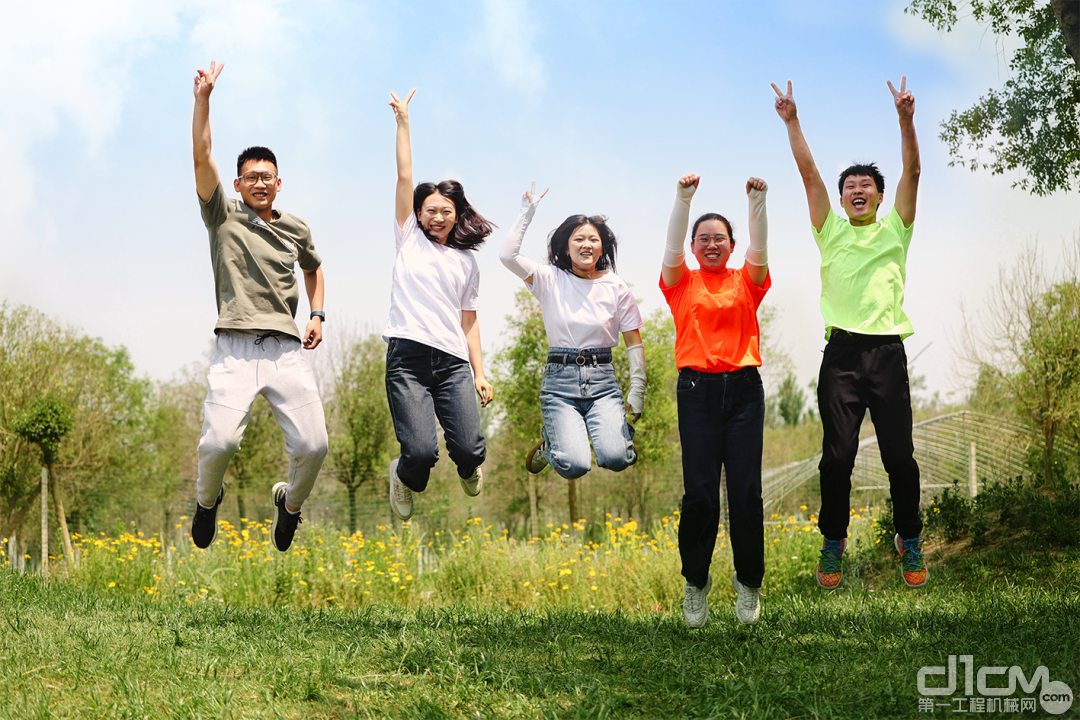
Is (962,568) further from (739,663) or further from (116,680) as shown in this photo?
(116,680)

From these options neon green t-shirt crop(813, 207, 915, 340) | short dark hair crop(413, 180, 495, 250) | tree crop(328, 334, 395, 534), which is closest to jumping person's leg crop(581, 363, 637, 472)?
short dark hair crop(413, 180, 495, 250)

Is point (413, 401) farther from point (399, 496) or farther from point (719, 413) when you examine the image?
point (719, 413)

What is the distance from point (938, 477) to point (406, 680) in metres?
16.0

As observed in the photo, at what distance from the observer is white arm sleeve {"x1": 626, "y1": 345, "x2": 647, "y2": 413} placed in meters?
5.33

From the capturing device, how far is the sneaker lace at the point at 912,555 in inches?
191

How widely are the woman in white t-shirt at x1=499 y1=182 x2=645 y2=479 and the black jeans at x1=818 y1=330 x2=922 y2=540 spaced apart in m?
1.17

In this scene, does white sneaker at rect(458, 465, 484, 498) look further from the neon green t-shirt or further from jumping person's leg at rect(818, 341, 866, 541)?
the neon green t-shirt

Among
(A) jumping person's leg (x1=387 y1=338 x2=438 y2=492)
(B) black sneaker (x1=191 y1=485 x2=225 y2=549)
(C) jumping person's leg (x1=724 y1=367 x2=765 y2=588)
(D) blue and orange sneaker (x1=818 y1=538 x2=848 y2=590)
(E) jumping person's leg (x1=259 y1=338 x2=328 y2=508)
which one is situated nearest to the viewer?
(C) jumping person's leg (x1=724 y1=367 x2=765 y2=588)

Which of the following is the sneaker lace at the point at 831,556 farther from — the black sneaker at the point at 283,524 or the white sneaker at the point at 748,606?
the black sneaker at the point at 283,524

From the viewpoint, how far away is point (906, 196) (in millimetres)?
5023

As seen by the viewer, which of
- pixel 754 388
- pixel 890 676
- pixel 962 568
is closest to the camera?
pixel 890 676

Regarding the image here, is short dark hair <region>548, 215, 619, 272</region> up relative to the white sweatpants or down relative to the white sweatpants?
up

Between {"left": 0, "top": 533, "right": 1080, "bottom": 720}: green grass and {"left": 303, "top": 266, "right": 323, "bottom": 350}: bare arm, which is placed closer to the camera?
{"left": 0, "top": 533, "right": 1080, "bottom": 720}: green grass

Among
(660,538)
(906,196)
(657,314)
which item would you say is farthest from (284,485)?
(657,314)
